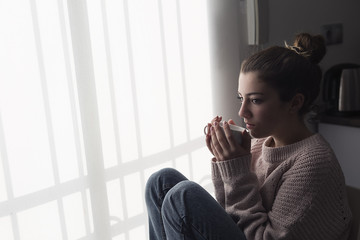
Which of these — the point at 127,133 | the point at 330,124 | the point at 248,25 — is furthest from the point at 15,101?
the point at 330,124

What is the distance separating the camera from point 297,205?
0.96 metres

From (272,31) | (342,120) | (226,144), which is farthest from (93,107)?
(342,120)

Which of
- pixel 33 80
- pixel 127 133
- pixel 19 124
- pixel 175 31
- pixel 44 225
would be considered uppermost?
pixel 175 31

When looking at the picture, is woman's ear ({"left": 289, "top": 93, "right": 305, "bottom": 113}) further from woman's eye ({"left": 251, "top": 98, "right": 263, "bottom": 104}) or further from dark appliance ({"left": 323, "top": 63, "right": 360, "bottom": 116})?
dark appliance ({"left": 323, "top": 63, "right": 360, "bottom": 116})

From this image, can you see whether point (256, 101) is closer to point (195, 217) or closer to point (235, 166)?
point (235, 166)

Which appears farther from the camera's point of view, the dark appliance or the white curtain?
the dark appliance

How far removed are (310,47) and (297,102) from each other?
17 cm

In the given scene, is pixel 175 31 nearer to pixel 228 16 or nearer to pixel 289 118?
pixel 228 16

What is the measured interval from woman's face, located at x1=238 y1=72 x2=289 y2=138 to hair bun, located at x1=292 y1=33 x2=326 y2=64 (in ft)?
0.53

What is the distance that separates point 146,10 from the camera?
1.40 meters

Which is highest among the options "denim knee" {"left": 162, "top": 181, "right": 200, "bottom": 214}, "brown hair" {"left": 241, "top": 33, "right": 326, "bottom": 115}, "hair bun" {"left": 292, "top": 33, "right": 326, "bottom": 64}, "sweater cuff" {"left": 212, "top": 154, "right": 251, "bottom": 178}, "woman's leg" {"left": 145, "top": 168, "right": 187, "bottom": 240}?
"hair bun" {"left": 292, "top": 33, "right": 326, "bottom": 64}

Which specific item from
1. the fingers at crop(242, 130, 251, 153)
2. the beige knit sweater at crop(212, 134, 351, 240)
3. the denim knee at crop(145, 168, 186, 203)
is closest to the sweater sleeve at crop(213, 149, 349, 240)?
the beige knit sweater at crop(212, 134, 351, 240)

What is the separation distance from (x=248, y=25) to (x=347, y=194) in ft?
2.97

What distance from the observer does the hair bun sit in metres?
1.12
